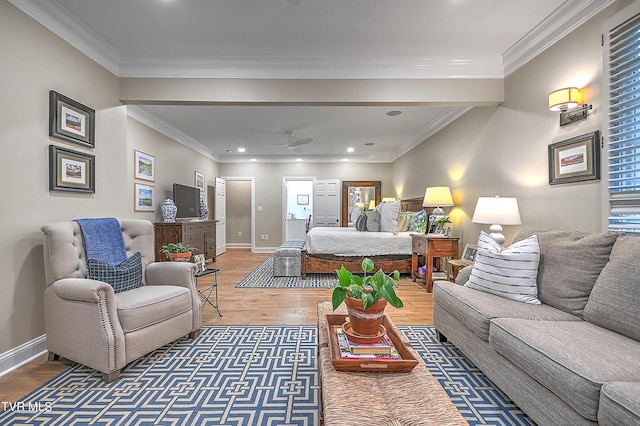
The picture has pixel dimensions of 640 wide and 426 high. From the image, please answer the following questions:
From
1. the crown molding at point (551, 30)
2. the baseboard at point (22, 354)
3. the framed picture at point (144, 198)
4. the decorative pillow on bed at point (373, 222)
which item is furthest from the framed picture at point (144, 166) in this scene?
the crown molding at point (551, 30)

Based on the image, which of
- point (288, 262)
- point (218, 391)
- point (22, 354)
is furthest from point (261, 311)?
point (22, 354)

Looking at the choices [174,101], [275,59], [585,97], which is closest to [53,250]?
[174,101]

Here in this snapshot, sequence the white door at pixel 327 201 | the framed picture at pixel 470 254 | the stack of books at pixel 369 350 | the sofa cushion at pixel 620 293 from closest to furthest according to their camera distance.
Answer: the stack of books at pixel 369 350
the sofa cushion at pixel 620 293
the framed picture at pixel 470 254
the white door at pixel 327 201

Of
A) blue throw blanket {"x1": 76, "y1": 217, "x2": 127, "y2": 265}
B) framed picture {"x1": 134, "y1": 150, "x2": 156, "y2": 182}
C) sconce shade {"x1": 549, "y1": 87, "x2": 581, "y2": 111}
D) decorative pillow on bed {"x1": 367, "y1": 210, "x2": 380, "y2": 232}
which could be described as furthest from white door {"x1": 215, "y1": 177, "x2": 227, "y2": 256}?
sconce shade {"x1": 549, "y1": 87, "x2": 581, "y2": 111}

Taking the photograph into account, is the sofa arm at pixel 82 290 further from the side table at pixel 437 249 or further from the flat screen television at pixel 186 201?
the side table at pixel 437 249

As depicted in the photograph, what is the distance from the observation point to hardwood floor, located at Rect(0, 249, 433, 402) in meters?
1.96

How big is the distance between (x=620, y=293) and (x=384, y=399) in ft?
4.75

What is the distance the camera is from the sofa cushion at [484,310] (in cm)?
179

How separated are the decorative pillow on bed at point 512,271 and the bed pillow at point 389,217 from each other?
2685mm

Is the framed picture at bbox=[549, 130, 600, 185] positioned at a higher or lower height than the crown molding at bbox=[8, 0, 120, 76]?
lower

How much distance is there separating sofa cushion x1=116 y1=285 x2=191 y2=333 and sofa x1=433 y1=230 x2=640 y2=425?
6.82 feet

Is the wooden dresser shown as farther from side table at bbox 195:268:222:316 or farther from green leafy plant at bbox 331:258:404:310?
green leafy plant at bbox 331:258:404:310

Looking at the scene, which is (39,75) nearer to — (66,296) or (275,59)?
(66,296)

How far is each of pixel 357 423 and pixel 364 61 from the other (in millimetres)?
3228
